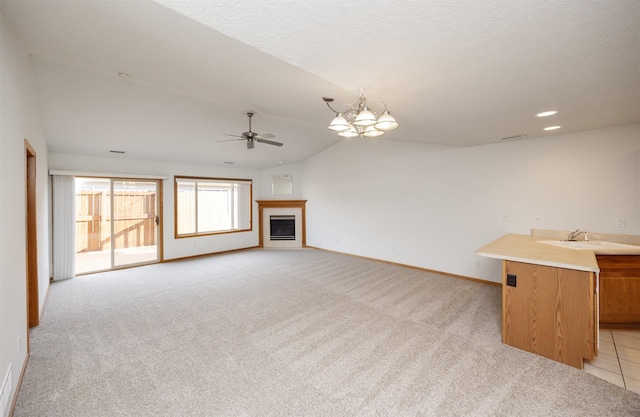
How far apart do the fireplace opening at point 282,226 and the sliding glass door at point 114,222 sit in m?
2.95

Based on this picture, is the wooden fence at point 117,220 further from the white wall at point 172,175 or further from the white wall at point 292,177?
the white wall at point 292,177

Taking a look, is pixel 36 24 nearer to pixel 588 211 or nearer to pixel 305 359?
pixel 305 359

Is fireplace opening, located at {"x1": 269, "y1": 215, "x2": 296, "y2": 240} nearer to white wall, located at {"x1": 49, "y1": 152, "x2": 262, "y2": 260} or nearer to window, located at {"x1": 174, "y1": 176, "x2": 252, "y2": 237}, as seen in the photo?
white wall, located at {"x1": 49, "y1": 152, "x2": 262, "y2": 260}

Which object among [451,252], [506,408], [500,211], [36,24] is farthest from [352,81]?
[451,252]

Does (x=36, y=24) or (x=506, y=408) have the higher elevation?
(x=36, y=24)

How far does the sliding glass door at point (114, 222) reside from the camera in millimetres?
5320

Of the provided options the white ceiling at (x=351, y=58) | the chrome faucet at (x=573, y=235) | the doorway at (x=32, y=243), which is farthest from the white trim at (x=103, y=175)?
the chrome faucet at (x=573, y=235)

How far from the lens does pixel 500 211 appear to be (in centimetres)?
420

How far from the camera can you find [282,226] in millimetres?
7777

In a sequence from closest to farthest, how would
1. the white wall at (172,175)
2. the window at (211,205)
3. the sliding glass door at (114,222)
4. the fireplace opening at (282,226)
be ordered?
the white wall at (172,175) < the sliding glass door at (114,222) < the window at (211,205) < the fireplace opening at (282,226)

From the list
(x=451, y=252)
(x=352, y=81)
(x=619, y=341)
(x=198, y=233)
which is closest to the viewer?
(x=352, y=81)

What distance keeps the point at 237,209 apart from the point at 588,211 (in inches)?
289

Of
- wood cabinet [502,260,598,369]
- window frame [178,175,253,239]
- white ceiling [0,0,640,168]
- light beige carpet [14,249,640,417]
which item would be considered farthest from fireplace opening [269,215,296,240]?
wood cabinet [502,260,598,369]

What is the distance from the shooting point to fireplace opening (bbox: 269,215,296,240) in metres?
7.77
